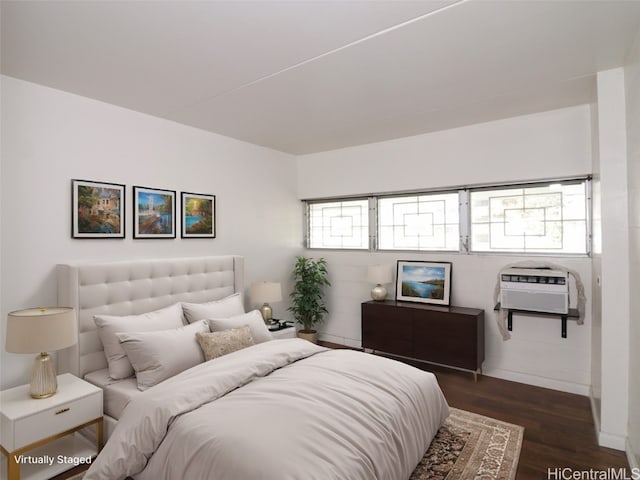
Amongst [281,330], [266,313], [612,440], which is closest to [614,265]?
[612,440]

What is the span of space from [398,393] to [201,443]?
121 cm

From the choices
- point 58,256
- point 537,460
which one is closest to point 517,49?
point 537,460

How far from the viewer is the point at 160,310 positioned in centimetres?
321

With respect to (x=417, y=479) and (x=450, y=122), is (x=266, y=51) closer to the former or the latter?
(x=450, y=122)

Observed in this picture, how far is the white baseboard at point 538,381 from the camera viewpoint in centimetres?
347


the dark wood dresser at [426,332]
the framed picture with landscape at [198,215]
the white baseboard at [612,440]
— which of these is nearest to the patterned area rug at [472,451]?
the white baseboard at [612,440]

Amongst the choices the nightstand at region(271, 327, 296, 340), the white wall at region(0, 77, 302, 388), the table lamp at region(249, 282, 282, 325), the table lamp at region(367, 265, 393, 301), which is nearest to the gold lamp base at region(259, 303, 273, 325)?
the table lamp at region(249, 282, 282, 325)

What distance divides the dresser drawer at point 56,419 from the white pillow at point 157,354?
30 cm

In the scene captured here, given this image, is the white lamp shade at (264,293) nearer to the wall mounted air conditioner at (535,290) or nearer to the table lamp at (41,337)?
the table lamp at (41,337)

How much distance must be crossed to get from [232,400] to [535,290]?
2.92 m

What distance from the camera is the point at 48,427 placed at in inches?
88.7

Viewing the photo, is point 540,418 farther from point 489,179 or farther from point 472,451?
point 489,179

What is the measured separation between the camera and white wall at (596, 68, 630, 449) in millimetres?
2561

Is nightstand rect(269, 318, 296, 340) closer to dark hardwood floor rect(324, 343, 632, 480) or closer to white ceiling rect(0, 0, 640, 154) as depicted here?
dark hardwood floor rect(324, 343, 632, 480)
